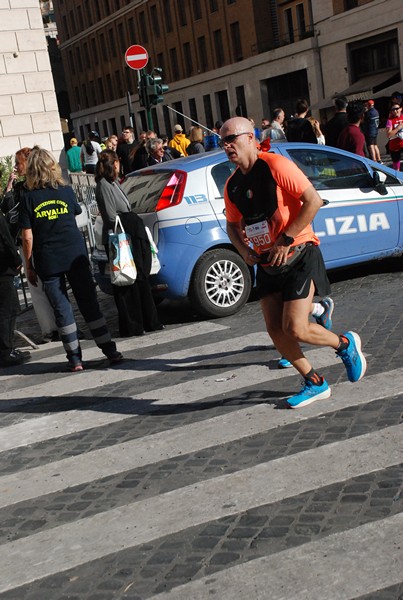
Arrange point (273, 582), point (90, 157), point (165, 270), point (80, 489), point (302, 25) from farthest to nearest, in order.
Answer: point (302, 25) < point (90, 157) < point (165, 270) < point (80, 489) < point (273, 582)

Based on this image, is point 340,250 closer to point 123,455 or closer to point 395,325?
point 395,325

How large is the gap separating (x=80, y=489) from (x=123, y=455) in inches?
20.0

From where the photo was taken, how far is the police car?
902 cm

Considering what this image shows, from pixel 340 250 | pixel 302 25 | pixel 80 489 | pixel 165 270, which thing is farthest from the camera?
pixel 302 25

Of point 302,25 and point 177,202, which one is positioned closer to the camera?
point 177,202

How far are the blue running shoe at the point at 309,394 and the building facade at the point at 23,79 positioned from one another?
15362mm

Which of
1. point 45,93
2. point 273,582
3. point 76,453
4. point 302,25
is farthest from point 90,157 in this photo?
point 302,25

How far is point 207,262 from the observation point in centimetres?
909

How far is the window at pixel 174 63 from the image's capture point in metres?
61.1

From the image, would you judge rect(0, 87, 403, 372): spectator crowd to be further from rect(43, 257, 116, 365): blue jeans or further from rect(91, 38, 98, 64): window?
rect(91, 38, 98, 64): window

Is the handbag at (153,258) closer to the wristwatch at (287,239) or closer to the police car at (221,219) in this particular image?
the police car at (221,219)

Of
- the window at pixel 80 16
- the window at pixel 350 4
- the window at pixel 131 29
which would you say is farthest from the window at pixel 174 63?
the window at pixel 350 4

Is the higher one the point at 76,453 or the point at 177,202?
the point at 177,202

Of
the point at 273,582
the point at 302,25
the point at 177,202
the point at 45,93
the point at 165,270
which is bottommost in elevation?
the point at 273,582
